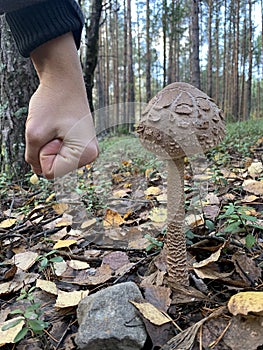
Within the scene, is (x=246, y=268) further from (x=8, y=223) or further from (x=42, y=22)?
(x=8, y=223)

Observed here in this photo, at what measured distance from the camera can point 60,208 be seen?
2480 millimetres

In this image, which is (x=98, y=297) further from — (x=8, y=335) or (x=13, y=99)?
(x=13, y=99)

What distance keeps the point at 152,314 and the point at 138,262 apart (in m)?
0.43

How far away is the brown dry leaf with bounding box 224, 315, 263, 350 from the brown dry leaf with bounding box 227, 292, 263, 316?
50 millimetres

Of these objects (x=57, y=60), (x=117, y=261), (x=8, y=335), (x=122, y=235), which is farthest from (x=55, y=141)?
(x=122, y=235)

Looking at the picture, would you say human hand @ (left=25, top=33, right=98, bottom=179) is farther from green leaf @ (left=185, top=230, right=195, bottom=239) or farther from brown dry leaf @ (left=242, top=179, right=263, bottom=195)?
brown dry leaf @ (left=242, top=179, right=263, bottom=195)

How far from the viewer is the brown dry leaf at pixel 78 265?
5.43 feet

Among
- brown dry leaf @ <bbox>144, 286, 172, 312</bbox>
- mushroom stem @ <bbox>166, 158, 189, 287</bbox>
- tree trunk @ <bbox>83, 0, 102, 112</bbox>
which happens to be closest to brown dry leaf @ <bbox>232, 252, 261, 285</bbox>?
mushroom stem @ <bbox>166, 158, 189, 287</bbox>

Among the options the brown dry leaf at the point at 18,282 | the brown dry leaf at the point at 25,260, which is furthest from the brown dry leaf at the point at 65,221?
the brown dry leaf at the point at 18,282

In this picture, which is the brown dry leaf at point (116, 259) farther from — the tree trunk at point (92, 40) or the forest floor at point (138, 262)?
the tree trunk at point (92, 40)

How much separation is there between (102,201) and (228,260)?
126 cm

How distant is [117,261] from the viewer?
168 cm

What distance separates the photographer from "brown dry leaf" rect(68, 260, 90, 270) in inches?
65.2

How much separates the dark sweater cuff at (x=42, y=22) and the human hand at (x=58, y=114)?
0.10ft
